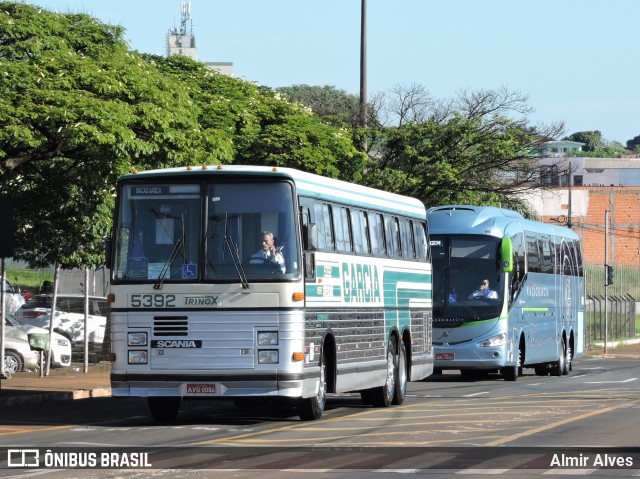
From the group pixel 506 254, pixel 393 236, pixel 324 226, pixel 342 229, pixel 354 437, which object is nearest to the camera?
pixel 354 437

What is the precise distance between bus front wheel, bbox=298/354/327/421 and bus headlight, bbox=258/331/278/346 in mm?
1258

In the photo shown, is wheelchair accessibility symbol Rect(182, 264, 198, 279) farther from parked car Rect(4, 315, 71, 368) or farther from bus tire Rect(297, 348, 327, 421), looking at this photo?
parked car Rect(4, 315, 71, 368)

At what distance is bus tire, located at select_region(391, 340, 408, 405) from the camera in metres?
22.7

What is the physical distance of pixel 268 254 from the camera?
1783 centimetres

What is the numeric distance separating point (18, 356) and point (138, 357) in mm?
13489

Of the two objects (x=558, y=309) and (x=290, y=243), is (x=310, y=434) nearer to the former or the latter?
(x=290, y=243)

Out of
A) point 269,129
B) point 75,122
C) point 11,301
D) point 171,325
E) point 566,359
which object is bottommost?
point 566,359

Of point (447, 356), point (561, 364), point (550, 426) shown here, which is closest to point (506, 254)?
point (447, 356)

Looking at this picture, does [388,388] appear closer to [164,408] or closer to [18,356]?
[164,408]

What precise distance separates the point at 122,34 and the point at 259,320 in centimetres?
963

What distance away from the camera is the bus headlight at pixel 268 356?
58.0 feet

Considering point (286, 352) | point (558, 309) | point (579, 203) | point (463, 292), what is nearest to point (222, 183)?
point (286, 352)

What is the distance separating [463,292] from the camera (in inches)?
1212

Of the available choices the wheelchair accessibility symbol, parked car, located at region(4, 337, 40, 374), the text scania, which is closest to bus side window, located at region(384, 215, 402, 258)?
the text scania
